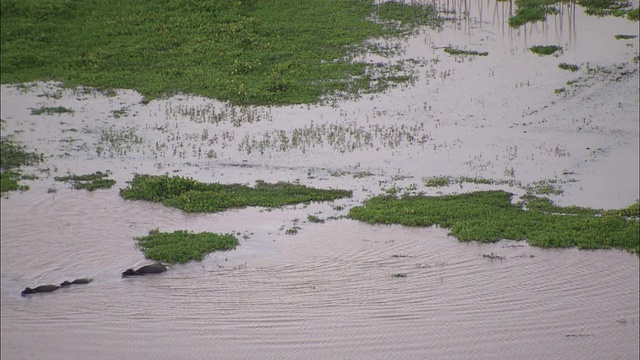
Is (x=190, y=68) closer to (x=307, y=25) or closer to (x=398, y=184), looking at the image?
(x=307, y=25)

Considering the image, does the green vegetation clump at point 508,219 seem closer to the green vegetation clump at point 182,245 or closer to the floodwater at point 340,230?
the floodwater at point 340,230

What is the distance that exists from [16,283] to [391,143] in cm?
965

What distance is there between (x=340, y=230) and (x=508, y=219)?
3333 millimetres

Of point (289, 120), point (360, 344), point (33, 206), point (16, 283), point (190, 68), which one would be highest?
point (190, 68)

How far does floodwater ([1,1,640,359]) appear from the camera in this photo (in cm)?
1095

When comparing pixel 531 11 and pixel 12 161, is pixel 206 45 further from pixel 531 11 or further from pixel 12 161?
pixel 531 11

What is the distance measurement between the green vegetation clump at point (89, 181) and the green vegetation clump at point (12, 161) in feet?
2.66

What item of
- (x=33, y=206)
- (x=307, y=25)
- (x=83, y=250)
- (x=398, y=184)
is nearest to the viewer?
(x=83, y=250)

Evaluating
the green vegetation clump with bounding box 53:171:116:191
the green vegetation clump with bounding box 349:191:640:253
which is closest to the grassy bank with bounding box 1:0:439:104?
the green vegetation clump with bounding box 53:171:116:191

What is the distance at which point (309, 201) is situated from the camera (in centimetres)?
1570

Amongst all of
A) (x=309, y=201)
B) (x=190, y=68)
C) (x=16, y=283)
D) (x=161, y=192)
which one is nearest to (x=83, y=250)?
(x=16, y=283)

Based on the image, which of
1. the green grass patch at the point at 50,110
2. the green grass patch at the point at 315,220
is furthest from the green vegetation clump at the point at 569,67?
the green grass patch at the point at 50,110

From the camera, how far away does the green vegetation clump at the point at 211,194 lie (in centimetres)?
1520

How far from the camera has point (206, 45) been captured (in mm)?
23203
